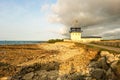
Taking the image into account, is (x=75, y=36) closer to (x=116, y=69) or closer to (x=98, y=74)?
(x=98, y=74)

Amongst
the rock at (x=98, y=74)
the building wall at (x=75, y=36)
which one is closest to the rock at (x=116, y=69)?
the rock at (x=98, y=74)

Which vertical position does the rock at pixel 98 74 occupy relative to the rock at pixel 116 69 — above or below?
below

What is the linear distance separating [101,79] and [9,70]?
35.0 ft

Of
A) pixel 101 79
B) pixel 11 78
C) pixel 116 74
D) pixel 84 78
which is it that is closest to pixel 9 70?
pixel 11 78

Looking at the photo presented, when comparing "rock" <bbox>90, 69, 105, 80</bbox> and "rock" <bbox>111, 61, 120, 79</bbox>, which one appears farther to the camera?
"rock" <bbox>90, 69, 105, 80</bbox>

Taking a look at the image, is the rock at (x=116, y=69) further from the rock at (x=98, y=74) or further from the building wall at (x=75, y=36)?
the building wall at (x=75, y=36)

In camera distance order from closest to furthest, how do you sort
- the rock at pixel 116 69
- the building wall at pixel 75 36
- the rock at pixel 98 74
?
the rock at pixel 116 69
the rock at pixel 98 74
the building wall at pixel 75 36

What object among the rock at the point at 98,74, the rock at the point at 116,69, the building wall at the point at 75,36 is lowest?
the rock at the point at 98,74

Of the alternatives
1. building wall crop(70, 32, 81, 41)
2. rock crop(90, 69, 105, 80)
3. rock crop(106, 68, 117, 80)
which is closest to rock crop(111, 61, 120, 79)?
rock crop(106, 68, 117, 80)

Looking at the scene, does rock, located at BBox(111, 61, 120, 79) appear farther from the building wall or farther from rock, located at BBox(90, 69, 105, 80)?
the building wall

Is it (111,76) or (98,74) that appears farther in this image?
(98,74)

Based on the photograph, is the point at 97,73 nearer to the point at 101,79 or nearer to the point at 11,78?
the point at 101,79

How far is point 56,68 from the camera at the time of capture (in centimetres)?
2183

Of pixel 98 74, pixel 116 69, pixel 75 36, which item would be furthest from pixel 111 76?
pixel 75 36
